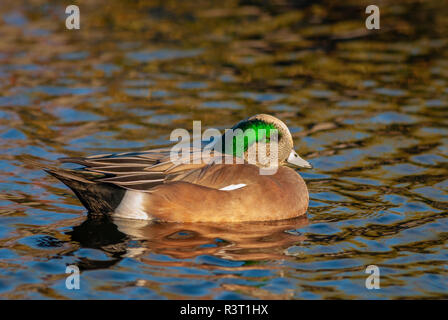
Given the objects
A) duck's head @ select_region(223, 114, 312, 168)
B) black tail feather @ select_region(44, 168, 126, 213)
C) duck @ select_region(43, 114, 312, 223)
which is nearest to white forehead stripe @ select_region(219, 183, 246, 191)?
duck @ select_region(43, 114, 312, 223)

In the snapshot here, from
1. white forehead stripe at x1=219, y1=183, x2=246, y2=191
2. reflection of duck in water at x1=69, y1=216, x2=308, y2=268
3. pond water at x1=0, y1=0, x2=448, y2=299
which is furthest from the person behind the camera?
white forehead stripe at x1=219, y1=183, x2=246, y2=191

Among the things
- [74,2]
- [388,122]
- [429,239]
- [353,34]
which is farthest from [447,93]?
[74,2]

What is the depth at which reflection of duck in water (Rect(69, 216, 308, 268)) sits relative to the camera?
22.6ft

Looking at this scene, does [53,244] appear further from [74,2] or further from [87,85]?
[74,2]

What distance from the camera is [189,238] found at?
727cm

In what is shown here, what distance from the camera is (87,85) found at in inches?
472

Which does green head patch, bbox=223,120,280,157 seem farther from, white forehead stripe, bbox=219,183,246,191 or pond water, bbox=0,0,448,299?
pond water, bbox=0,0,448,299

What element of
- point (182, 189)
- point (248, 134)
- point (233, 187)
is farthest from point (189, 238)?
point (248, 134)

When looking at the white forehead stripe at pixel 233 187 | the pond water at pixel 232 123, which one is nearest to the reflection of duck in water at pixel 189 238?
the pond water at pixel 232 123

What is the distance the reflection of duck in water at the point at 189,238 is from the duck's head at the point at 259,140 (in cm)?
76

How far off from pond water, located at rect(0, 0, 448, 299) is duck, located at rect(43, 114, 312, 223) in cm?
14

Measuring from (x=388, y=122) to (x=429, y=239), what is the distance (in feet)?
11.7

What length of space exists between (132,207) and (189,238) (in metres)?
0.80

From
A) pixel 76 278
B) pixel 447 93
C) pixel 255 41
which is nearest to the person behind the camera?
pixel 76 278
